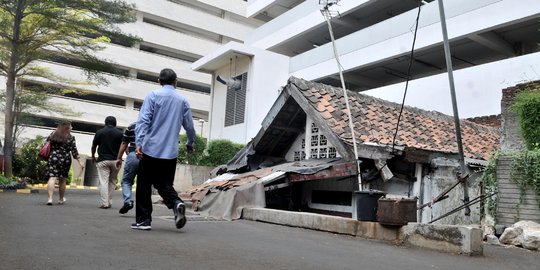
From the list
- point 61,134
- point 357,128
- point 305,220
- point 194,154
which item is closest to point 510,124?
point 357,128

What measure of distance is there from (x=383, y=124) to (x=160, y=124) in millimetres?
6810

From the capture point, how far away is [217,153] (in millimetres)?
19859

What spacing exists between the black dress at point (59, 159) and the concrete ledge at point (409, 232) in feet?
13.9

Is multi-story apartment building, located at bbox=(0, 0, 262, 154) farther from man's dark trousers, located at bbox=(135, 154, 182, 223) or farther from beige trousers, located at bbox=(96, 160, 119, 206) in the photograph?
man's dark trousers, located at bbox=(135, 154, 182, 223)

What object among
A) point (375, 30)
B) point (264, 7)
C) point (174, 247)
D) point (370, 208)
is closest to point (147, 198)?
point (174, 247)

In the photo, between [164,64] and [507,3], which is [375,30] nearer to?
[507,3]

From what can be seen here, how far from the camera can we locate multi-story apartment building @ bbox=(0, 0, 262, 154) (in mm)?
37938

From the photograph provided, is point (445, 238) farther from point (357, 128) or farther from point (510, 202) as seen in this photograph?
point (357, 128)

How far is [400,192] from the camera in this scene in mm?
10641

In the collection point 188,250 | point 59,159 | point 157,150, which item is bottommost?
Result: point 188,250

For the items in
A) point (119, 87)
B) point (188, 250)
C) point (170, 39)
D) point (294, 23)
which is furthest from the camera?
point (170, 39)

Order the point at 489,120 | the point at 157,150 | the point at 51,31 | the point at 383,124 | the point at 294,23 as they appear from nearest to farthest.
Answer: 1. the point at 157,150
2. the point at 383,124
3. the point at 489,120
4. the point at 51,31
5. the point at 294,23

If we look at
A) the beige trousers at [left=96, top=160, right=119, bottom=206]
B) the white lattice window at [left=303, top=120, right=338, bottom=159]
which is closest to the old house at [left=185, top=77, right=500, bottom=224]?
the white lattice window at [left=303, top=120, right=338, bottom=159]

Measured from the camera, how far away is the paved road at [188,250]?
12.5 ft
